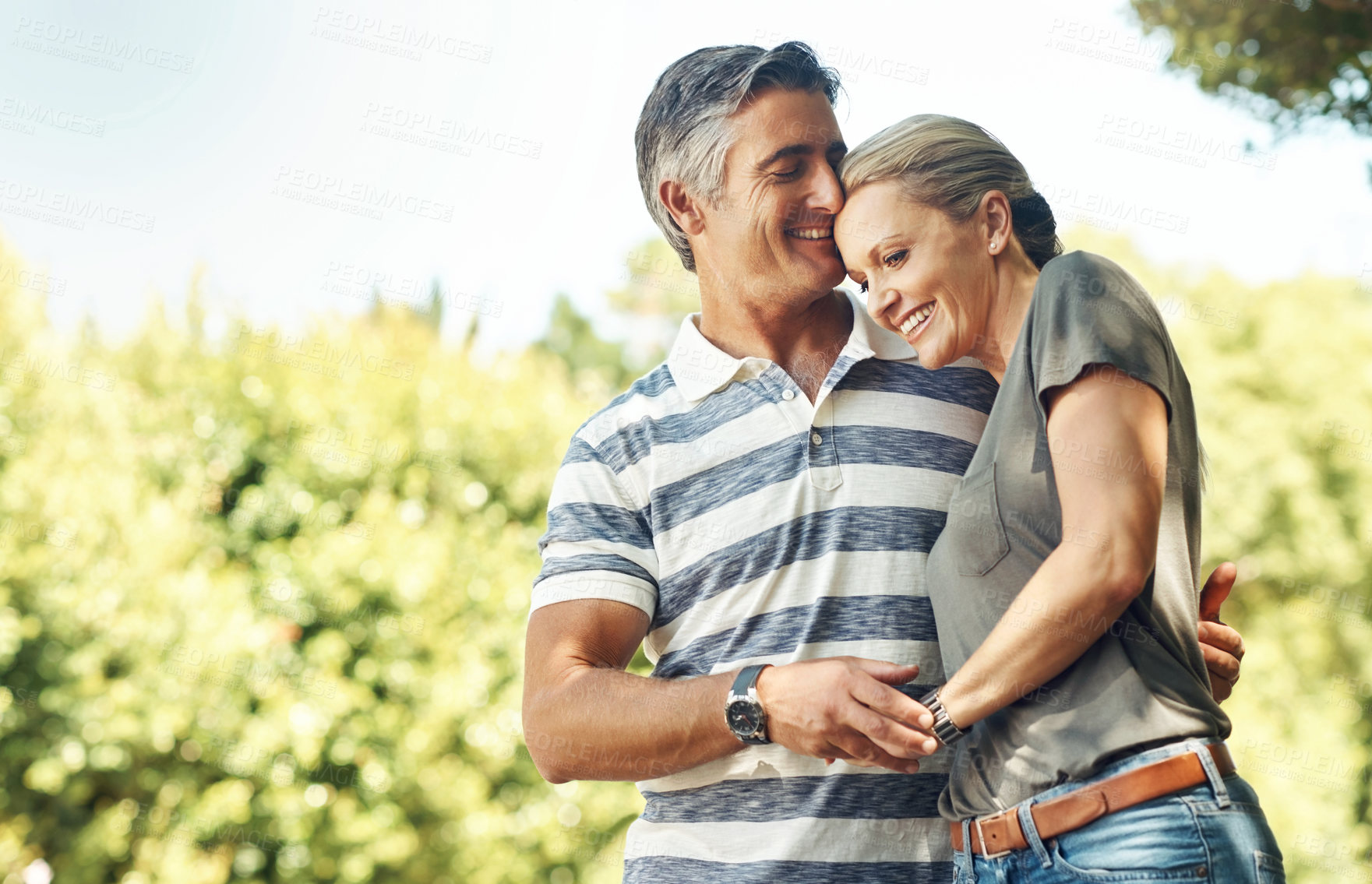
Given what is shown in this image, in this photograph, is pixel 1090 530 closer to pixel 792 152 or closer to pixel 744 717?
pixel 744 717

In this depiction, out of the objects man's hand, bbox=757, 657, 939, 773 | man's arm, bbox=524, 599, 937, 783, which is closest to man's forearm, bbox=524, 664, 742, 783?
man's arm, bbox=524, 599, 937, 783

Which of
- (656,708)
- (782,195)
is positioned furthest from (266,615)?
(782,195)

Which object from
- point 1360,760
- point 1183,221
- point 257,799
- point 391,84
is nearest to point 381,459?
point 257,799

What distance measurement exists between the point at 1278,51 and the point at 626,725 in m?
2.88

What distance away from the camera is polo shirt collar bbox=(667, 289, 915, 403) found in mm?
2055

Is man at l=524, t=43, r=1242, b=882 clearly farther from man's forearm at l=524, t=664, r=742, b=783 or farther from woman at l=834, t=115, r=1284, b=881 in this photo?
woman at l=834, t=115, r=1284, b=881

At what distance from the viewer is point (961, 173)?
178cm

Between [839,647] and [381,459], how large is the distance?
360cm

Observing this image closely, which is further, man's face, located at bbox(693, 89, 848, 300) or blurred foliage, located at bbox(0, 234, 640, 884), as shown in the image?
blurred foliage, located at bbox(0, 234, 640, 884)

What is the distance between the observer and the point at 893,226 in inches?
70.7

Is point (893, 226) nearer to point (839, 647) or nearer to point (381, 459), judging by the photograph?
point (839, 647)

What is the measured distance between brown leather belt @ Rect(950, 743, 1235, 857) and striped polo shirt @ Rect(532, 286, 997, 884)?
362 millimetres

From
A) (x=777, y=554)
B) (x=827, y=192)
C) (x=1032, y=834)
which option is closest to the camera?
(x=1032, y=834)

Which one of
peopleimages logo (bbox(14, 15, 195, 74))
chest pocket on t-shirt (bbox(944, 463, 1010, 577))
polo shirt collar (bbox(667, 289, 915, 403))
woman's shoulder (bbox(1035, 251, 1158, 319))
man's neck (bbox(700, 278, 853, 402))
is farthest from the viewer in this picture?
peopleimages logo (bbox(14, 15, 195, 74))
